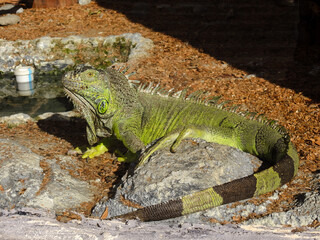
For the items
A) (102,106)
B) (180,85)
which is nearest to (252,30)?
(180,85)

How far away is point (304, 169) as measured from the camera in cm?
470

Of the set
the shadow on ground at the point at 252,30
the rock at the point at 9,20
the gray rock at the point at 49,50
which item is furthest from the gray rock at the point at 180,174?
the rock at the point at 9,20

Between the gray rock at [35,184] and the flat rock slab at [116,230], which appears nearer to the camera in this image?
the flat rock slab at [116,230]

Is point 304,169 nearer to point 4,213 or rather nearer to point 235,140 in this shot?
point 235,140

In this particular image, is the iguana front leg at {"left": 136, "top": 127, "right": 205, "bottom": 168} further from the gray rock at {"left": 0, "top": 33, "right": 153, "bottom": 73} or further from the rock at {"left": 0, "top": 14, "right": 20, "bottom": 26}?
the rock at {"left": 0, "top": 14, "right": 20, "bottom": 26}

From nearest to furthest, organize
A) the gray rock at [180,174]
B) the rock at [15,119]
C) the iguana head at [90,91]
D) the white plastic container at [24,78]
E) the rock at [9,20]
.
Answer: the gray rock at [180,174] < the iguana head at [90,91] < the rock at [15,119] < the white plastic container at [24,78] < the rock at [9,20]

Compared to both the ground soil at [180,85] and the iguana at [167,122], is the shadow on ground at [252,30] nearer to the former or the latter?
the ground soil at [180,85]

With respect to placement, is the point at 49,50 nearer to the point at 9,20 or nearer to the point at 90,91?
the point at 9,20

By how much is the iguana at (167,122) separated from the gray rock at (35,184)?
2.33 ft

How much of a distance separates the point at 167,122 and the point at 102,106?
30.5 inches

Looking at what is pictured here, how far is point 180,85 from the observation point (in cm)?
746

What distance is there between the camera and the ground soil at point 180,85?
5.03 m

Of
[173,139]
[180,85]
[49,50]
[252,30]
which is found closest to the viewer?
[173,139]

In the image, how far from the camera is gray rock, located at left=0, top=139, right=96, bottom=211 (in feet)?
13.6
